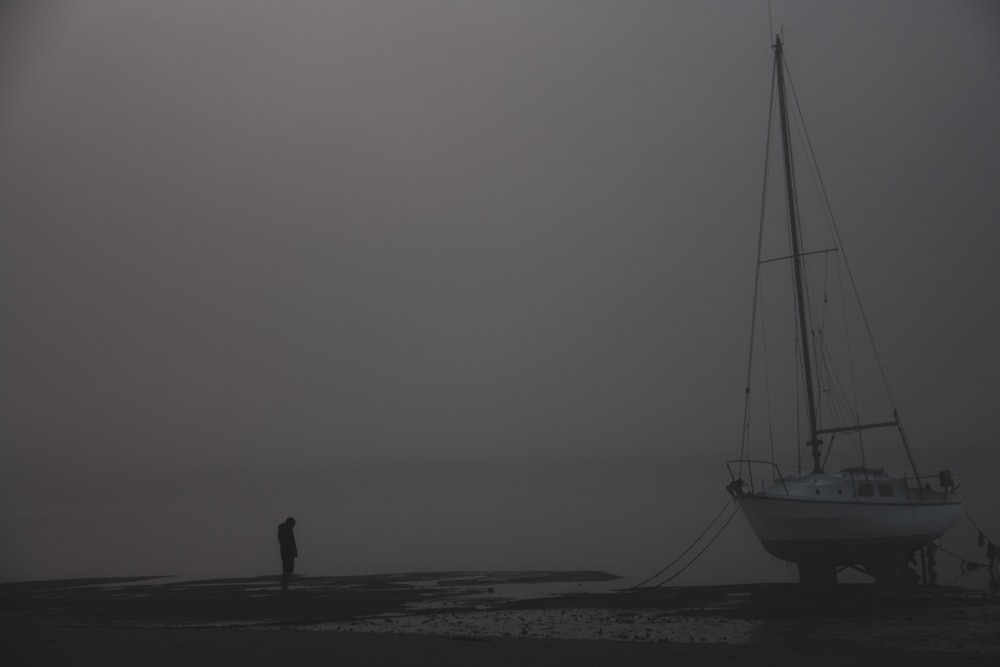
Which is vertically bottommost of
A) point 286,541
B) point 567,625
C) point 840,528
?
point 567,625

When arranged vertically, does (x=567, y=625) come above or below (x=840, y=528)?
below

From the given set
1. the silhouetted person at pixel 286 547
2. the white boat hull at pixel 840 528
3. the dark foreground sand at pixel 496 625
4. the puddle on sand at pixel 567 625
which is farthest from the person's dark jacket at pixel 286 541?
the white boat hull at pixel 840 528

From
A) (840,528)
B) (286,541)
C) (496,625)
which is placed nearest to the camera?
(496,625)

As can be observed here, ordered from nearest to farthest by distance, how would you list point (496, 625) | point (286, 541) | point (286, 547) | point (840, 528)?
point (496, 625)
point (286, 541)
point (286, 547)
point (840, 528)

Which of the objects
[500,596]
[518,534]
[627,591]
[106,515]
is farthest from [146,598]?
[106,515]

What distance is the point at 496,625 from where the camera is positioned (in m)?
18.9

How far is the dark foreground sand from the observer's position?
Answer: 1397 centimetres

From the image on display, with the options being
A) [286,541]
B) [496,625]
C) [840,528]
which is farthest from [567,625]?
[840,528]

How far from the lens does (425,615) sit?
68.0 feet

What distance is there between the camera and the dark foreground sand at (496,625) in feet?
45.8

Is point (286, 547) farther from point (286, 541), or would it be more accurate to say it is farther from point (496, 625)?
point (496, 625)

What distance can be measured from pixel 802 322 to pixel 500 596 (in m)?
12.8

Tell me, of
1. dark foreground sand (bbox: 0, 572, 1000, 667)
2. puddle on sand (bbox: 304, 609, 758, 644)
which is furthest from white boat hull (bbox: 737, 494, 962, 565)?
puddle on sand (bbox: 304, 609, 758, 644)

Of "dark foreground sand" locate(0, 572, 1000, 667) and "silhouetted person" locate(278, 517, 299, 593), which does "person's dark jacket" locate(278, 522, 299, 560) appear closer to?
"silhouetted person" locate(278, 517, 299, 593)
